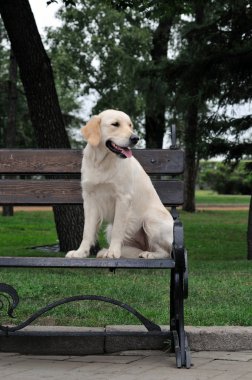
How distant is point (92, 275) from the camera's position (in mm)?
9047

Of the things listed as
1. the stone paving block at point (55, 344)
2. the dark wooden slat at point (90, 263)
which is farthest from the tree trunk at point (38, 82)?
the dark wooden slat at point (90, 263)

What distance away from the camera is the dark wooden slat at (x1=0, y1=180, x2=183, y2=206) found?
241 inches

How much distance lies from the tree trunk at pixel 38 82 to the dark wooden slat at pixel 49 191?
5385 millimetres

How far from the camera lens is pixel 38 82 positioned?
11.7 m

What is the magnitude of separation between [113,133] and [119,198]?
1.56 ft

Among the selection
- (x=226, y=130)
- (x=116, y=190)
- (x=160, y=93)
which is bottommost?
(x=116, y=190)

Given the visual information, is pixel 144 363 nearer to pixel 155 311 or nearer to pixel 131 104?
pixel 155 311

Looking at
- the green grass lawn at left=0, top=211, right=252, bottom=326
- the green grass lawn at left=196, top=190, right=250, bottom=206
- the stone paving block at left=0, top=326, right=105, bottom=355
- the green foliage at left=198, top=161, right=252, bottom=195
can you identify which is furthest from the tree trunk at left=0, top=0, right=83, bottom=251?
the green foliage at left=198, top=161, right=252, bottom=195

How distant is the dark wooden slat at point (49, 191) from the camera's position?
6116 mm

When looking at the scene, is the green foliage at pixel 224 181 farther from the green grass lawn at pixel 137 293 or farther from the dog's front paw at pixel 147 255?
the dog's front paw at pixel 147 255

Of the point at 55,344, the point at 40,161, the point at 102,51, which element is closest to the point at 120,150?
the point at 40,161

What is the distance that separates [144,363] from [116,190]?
3.91ft

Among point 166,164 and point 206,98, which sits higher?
point 206,98

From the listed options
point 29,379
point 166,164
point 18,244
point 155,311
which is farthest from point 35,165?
point 18,244
